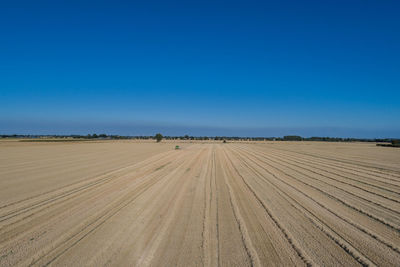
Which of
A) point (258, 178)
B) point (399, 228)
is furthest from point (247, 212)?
point (258, 178)

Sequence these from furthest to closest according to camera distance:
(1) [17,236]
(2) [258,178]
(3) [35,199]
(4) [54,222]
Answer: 1. (2) [258,178]
2. (3) [35,199]
3. (4) [54,222]
4. (1) [17,236]

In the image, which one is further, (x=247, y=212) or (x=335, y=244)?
(x=247, y=212)

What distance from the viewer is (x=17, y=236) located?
3.53 meters

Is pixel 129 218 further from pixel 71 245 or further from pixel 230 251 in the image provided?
pixel 230 251

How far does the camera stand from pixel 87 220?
421cm

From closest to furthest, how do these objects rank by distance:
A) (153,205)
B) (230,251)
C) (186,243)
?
(230,251)
(186,243)
(153,205)

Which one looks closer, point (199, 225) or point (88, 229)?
point (88, 229)

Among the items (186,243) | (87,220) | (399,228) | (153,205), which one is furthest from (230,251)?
(399,228)

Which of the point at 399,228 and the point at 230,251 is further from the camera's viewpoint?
the point at 399,228

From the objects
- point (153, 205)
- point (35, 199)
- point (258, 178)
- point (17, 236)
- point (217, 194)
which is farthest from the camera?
point (258, 178)

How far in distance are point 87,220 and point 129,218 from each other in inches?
33.7

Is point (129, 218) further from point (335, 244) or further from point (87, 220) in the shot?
point (335, 244)

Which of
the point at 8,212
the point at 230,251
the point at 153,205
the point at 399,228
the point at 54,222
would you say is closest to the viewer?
the point at 230,251

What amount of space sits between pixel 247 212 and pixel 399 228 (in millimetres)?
2856
